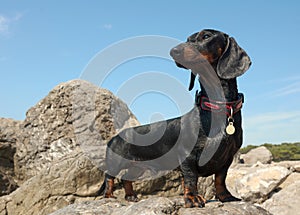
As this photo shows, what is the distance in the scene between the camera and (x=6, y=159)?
10.8 meters

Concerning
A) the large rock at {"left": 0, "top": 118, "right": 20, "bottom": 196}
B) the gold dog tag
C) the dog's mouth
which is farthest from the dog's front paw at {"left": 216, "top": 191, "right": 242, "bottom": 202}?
the large rock at {"left": 0, "top": 118, "right": 20, "bottom": 196}

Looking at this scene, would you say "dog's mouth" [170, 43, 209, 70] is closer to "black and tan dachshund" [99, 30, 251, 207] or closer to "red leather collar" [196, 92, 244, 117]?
"black and tan dachshund" [99, 30, 251, 207]

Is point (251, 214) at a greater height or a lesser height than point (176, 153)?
lesser

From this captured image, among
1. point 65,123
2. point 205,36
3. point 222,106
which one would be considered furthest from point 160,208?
point 65,123

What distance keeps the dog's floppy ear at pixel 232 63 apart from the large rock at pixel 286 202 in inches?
234

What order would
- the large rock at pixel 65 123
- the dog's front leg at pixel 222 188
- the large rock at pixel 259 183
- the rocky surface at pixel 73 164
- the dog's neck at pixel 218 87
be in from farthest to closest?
the large rock at pixel 259 183 < the large rock at pixel 65 123 < the rocky surface at pixel 73 164 < the dog's front leg at pixel 222 188 < the dog's neck at pixel 218 87

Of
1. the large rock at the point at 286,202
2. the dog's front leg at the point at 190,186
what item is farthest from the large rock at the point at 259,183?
the dog's front leg at the point at 190,186

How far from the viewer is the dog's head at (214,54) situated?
400cm

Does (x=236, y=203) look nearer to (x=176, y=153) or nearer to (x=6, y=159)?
(x=176, y=153)

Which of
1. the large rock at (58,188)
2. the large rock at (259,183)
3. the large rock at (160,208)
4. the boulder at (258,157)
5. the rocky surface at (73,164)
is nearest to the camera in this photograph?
the large rock at (160,208)

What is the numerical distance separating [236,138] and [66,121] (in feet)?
22.3

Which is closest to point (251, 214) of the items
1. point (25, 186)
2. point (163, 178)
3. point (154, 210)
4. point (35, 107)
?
point (154, 210)

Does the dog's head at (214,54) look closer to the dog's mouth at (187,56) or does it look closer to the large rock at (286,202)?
the dog's mouth at (187,56)

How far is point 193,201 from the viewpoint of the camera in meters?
4.05
